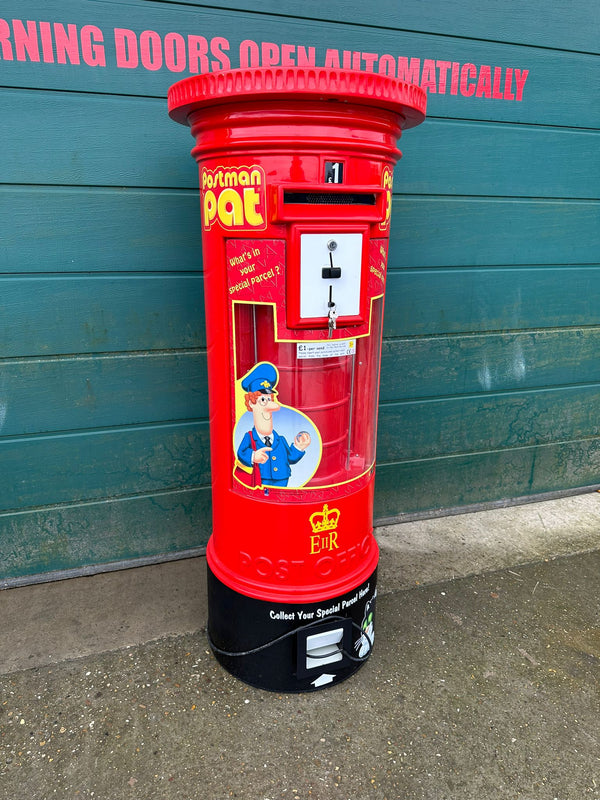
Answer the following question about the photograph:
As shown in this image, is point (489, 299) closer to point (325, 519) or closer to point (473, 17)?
point (473, 17)

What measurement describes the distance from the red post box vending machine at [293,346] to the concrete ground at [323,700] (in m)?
0.19

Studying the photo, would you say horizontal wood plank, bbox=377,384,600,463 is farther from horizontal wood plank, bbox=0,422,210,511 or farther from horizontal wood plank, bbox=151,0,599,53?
horizontal wood plank, bbox=151,0,599,53

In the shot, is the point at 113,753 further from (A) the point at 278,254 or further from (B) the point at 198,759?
(A) the point at 278,254

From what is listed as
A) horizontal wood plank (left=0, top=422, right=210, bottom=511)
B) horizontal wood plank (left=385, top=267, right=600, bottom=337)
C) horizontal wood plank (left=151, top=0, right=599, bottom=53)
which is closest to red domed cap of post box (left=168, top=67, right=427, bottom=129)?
horizontal wood plank (left=151, top=0, right=599, bottom=53)

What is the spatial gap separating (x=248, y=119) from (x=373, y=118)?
40cm

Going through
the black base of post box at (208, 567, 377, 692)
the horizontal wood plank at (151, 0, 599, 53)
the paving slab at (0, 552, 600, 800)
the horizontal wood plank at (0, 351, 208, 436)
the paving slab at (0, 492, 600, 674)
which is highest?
the horizontal wood plank at (151, 0, 599, 53)

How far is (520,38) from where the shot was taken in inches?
112

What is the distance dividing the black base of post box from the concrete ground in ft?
0.25

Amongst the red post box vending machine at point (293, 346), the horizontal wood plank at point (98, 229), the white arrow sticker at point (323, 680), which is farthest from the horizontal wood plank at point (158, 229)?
the white arrow sticker at point (323, 680)

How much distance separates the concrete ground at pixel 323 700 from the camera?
6.36 ft

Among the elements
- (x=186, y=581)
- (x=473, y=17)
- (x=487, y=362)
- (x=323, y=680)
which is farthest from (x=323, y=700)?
(x=473, y=17)

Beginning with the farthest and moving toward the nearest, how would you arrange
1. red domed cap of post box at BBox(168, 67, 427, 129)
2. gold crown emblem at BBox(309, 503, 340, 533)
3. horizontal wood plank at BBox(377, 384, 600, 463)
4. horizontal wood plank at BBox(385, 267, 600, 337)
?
1. horizontal wood plank at BBox(377, 384, 600, 463)
2. horizontal wood plank at BBox(385, 267, 600, 337)
3. gold crown emblem at BBox(309, 503, 340, 533)
4. red domed cap of post box at BBox(168, 67, 427, 129)

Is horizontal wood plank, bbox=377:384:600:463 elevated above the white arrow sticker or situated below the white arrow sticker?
above

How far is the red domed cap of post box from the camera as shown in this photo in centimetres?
163
